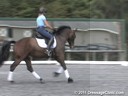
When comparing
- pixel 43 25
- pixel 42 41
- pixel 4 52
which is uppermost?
pixel 43 25

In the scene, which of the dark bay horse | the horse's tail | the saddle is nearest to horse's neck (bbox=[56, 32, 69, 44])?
the dark bay horse

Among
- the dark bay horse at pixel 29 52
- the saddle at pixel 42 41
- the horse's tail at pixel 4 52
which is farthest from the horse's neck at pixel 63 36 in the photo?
the horse's tail at pixel 4 52

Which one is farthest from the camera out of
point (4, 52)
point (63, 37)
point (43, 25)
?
point (63, 37)

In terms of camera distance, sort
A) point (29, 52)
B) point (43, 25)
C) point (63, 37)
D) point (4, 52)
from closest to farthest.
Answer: point (43, 25) < point (29, 52) < point (4, 52) < point (63, 37)

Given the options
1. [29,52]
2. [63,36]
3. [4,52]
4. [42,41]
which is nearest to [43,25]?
[42,41]

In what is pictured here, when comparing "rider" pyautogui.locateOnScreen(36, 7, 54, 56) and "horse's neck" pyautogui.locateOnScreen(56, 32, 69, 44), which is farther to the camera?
"horse's neck" pyautogui.locateOnScreen(56, 32, 69, 44)

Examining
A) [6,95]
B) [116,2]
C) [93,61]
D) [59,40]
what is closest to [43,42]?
[59,40]

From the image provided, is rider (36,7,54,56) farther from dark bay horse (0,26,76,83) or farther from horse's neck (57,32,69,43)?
horse's neck (57,32,69,43)

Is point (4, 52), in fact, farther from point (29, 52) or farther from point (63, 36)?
point (63, 36)

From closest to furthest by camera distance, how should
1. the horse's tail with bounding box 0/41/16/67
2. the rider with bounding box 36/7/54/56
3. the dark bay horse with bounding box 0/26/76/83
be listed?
the rider with bounding box 36/7/54/56 < the dark bay horse with bounding box 0/26/76/83 < the horse's tail with bounding box 0/41/16/67

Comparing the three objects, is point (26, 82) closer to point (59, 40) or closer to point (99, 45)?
point (59, 40)

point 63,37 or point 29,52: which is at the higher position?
point 63,37

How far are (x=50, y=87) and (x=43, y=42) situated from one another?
2036 millimetres

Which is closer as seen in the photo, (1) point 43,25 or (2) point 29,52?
(1) point 43,25
